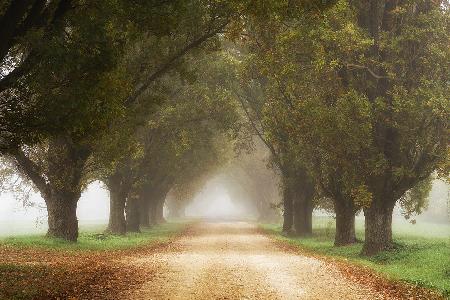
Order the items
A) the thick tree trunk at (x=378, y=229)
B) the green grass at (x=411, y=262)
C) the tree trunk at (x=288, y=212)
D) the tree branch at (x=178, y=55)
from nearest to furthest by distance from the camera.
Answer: the green grass at (x=411, y=262), the tree branch at (x=178, y=55), the thick tree trunk at (x=378, y=229), the tree trunk at (x=288, y=212)

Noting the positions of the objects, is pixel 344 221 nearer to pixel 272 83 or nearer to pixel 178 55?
pixel 272 83

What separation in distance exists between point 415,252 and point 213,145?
26081 mm

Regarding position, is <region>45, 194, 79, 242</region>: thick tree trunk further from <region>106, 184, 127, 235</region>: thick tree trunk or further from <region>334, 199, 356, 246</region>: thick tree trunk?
<region>334, 199, 356, 246</region>: thick tree trunk

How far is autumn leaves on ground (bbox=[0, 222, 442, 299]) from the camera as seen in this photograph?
12.6 metres

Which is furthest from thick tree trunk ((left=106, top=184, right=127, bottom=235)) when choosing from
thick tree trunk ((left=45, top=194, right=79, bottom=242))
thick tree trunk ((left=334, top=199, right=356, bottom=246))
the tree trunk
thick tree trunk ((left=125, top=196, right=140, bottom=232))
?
thick tree trunk ((left=334, top=199, right=356, bottom=246))

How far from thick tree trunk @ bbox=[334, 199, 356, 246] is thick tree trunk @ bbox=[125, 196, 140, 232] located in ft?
63.8

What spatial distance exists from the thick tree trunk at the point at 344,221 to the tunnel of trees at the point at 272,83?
0.25 ft

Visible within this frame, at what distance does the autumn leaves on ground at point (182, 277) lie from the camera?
494 inches

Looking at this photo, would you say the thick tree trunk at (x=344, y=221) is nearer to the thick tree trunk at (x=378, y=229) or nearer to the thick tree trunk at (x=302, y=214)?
the thick tree trunk at (x=378, y=229)

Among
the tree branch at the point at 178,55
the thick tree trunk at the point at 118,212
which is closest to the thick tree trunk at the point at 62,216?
the tree branch at the point at 178,55

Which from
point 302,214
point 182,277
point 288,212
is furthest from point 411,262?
point 288,212

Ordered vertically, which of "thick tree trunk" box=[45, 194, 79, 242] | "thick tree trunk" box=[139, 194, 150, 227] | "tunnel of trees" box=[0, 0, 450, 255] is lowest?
"thick tree trunk" box=[139, 194, 150, 227]

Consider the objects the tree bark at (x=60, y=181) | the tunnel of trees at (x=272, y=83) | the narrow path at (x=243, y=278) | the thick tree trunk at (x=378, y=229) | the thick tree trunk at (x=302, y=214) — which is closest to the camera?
the tunnel of trees at (x=272, y=83)

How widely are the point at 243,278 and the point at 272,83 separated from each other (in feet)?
45.5
